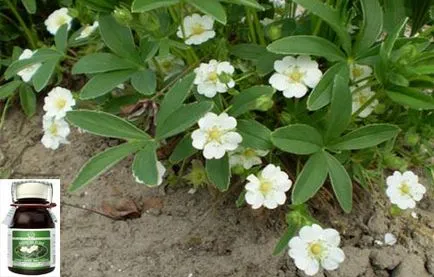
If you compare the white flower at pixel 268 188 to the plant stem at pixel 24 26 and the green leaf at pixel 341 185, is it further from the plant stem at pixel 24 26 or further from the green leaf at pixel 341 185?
the plant stem at pixel 24 26

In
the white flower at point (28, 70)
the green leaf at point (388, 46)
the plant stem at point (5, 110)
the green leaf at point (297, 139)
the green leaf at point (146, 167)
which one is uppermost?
the green leaf at point (388, 46)

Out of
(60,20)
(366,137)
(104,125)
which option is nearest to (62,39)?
(60,20)

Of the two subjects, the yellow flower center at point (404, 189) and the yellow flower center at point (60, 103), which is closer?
the yellow flower center at point (404, 189)

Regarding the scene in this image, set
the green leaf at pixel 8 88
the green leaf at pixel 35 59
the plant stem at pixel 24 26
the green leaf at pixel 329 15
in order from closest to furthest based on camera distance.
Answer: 1. the green leaf at pixel 329 15
2. the green leaf at pixel 35 59
3. the green leaf at pixel 8 88
4. the plant stem at pixel 24 26

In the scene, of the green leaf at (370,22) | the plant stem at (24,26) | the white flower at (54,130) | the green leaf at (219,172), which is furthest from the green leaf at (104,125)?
the plant stem at (24,26)

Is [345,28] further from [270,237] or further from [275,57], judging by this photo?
[270,237]
